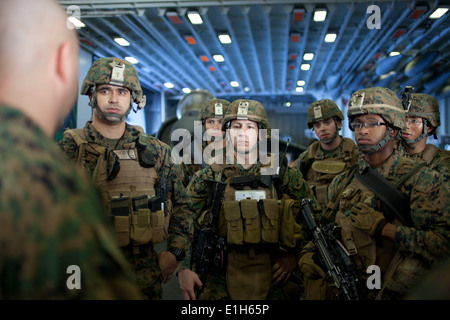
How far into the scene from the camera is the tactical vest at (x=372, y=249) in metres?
1.86

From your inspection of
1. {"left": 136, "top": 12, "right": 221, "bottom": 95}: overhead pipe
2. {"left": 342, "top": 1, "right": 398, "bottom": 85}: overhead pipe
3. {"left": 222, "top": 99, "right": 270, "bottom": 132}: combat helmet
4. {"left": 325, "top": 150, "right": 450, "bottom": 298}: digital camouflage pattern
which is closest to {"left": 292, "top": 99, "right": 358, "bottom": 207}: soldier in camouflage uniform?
{"left": 222, "top": 99, "right": 270, "bottom": 132}: combat helmet

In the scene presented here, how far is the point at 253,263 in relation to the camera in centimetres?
261

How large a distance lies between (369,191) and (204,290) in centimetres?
152

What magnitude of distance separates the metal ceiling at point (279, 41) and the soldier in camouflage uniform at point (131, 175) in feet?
13.9

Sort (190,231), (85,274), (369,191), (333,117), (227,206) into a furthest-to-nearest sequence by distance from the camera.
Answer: (333,117) < (227,206) < (190,231) < (369,191) < (85,274)

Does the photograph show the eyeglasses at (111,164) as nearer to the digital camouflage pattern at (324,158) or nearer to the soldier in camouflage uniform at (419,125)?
the digital camouflage pattern at (324,158)

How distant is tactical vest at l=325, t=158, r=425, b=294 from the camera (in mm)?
1857

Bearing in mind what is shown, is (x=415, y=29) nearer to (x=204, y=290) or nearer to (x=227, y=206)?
(x=227, y=206)

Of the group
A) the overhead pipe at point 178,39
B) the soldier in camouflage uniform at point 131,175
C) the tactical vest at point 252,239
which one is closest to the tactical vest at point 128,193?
the soldier in camouflage uniform at point 131,175

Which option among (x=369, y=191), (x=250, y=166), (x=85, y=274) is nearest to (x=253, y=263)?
(x=250, y=166)

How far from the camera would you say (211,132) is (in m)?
4.68

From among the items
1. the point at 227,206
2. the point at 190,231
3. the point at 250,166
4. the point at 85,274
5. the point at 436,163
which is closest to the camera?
the point at 85,274

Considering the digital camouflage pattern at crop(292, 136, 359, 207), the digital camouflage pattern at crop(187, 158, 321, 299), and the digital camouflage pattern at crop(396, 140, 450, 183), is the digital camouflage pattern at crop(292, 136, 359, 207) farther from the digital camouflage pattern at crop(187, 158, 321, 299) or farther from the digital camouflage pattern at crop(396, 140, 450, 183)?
the digital camouflage pattern at crop(187, 158, 321, 299)

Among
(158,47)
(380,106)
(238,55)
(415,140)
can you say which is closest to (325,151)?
(415,140)
